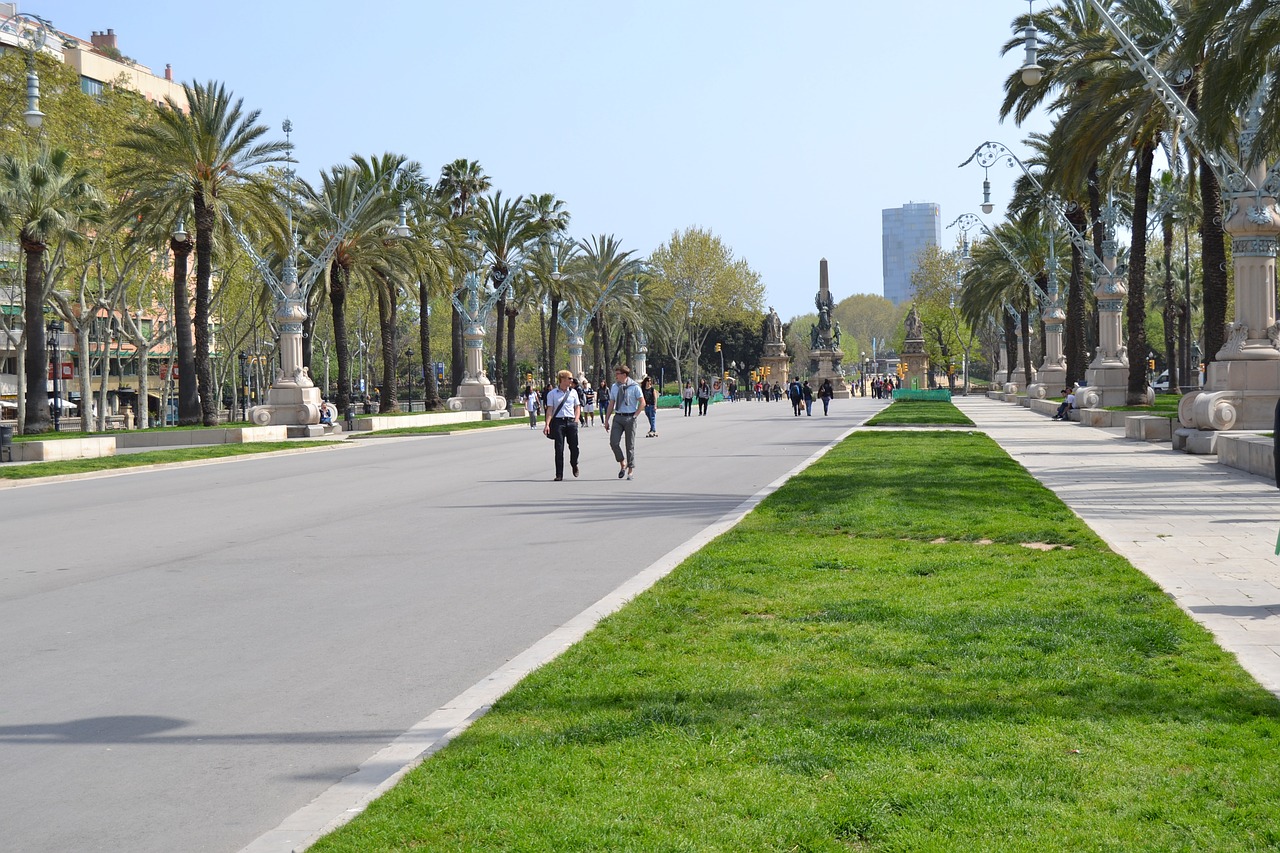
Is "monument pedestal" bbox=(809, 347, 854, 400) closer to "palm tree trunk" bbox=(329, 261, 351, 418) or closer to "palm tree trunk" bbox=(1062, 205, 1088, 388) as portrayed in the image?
"palm tree trunk" bbox=(1062, 205, 1088, 388)

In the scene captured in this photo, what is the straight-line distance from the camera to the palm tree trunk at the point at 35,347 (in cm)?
3834

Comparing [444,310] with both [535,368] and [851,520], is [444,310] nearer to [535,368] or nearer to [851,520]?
[535,368]

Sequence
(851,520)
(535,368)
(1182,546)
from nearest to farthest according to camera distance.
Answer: (1182,546) → (851,520) → (535,368)

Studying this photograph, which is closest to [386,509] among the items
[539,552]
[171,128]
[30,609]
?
[539,552]

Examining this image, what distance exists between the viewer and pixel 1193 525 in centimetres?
1305

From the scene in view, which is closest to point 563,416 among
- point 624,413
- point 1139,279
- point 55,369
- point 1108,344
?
point 624,413

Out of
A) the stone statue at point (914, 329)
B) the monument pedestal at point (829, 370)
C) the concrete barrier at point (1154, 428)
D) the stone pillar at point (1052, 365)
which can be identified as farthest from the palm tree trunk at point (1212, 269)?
the stone statue at point (914, 329)

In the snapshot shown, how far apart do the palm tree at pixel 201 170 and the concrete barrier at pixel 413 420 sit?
737 centimetres

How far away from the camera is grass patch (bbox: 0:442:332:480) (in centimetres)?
2617

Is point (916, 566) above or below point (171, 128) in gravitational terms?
below

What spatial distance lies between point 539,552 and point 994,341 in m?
118

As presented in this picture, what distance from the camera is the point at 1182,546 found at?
451 inches

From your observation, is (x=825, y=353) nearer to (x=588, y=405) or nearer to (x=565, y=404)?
(x=588, y=405)

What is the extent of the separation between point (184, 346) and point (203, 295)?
171 cm
